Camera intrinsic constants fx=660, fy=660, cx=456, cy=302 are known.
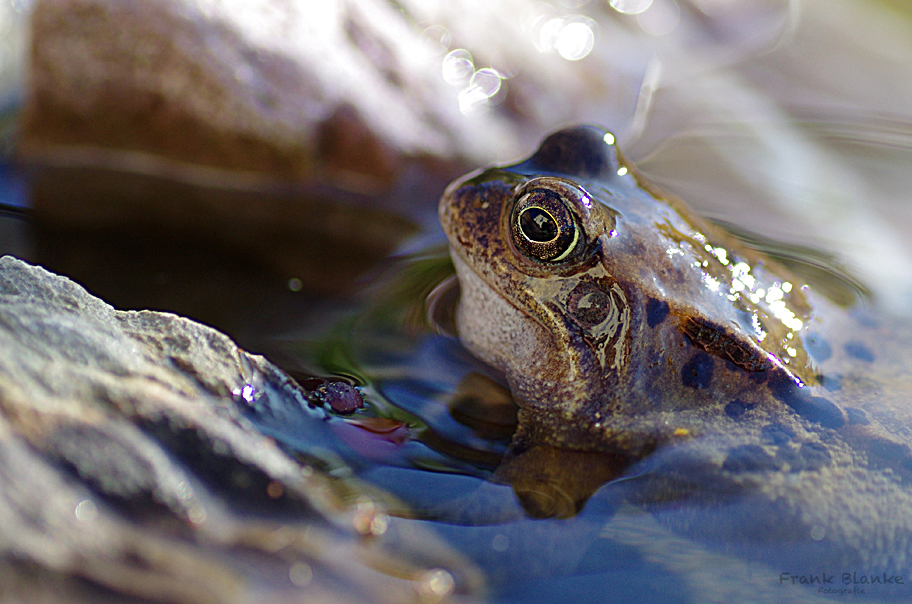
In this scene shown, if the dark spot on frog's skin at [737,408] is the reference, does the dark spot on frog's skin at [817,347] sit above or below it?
above

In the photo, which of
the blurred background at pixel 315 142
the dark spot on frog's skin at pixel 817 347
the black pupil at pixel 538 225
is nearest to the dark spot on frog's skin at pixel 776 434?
the dark spot on frog's skin at pixel 817 347

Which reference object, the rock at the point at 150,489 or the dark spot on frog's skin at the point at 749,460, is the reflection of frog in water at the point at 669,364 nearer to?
the dark spot on frog's skin at the point at 749,460

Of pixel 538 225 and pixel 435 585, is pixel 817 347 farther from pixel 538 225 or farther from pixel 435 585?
pixel 435 585

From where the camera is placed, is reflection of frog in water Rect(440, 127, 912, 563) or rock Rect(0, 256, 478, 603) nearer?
rock Rect(0, 256, 478, 603)

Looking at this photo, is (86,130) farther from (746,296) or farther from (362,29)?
(746,296)

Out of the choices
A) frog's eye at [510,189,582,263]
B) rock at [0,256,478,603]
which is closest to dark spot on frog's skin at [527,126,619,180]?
frog's eye at [510,189,582,263]

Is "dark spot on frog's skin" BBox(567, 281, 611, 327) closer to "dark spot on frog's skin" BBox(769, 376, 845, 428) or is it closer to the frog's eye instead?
Result: the frog's eye

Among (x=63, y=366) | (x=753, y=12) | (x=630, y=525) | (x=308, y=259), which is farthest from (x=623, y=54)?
(x=63, y=366)

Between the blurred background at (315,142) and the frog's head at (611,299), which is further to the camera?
the blurred background at (315,142)
